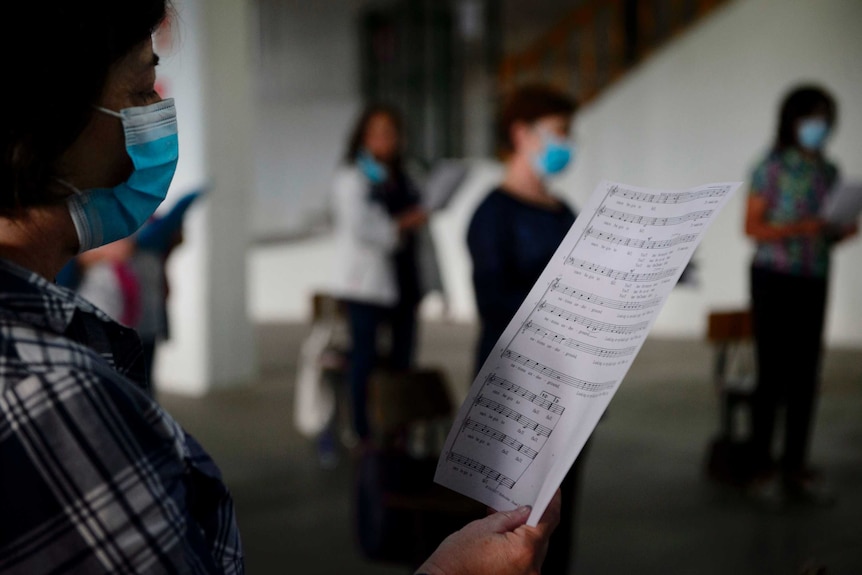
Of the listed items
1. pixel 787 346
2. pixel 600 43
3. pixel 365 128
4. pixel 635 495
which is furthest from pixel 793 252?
pixel 600 43

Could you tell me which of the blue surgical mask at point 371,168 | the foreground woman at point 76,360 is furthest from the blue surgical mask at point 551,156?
the foreground woman at point 76,360

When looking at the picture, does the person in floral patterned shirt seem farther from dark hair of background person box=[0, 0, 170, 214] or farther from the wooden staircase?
the wooden staircase

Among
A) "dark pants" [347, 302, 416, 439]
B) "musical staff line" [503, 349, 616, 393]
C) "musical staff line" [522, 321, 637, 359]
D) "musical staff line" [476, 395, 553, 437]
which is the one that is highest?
"musical staff line" [522, 321, 637, 359]

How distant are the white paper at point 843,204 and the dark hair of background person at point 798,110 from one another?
0.27m

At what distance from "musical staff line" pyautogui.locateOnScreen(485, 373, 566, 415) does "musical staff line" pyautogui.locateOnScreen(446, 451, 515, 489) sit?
3.0 inches

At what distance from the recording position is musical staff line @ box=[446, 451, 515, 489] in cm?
84

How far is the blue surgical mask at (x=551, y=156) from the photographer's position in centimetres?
259

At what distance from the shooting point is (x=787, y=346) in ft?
11.3

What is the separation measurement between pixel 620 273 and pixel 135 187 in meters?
0.43

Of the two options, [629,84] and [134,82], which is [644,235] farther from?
[629,84]

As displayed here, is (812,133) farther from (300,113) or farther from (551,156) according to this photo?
(300,113)

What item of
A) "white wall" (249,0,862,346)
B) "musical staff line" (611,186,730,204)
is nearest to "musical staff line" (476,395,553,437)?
"musical staff line" (611,186,730,204)

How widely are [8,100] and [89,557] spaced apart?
1.02 ft

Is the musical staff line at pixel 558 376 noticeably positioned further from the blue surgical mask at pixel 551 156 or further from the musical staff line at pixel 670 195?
the blue surgical mask at pixel 551 156
